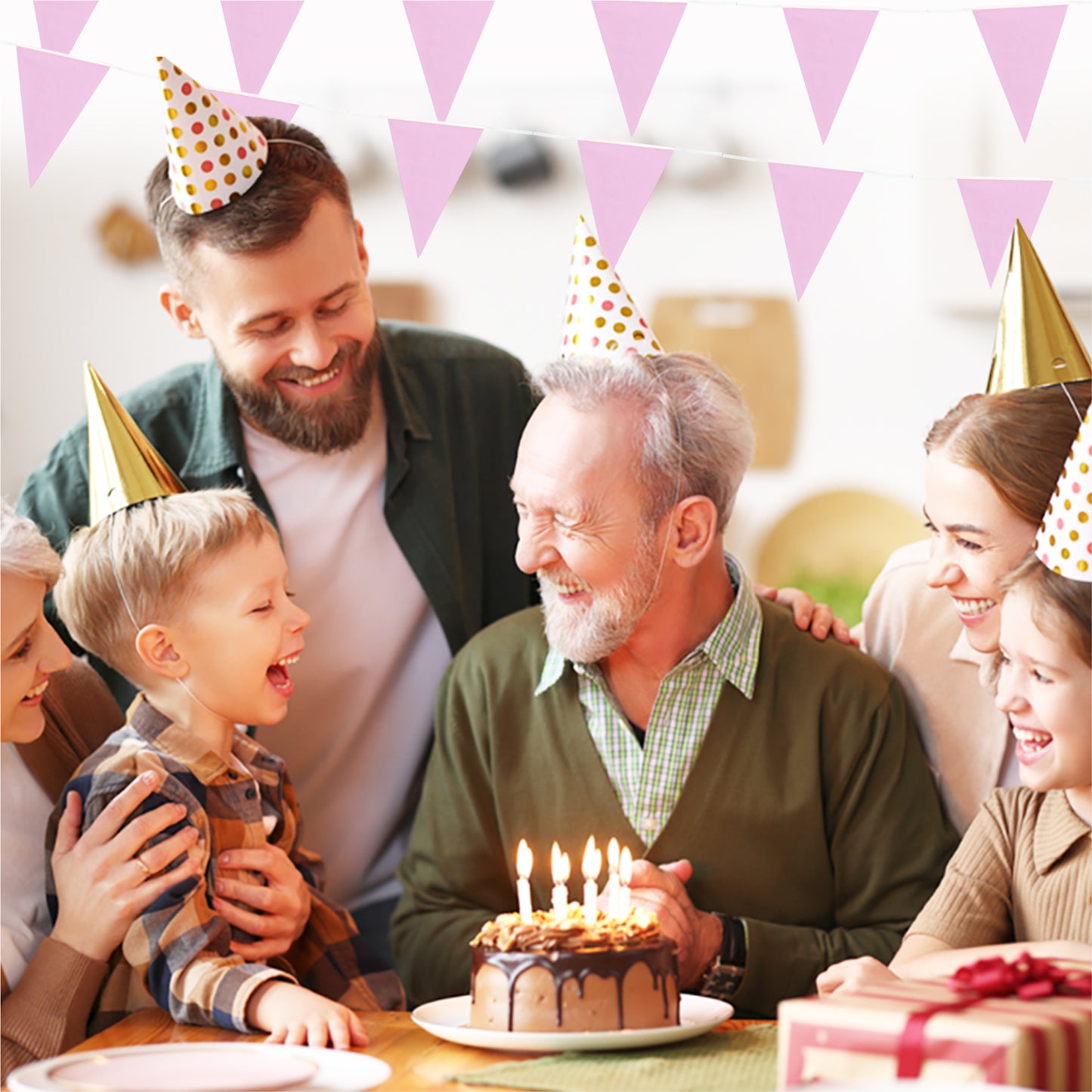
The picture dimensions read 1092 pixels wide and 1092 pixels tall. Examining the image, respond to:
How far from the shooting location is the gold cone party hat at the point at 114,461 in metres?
1.79

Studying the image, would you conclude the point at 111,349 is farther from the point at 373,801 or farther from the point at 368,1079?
the point at 368,1079

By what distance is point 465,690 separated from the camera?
78.0 inches

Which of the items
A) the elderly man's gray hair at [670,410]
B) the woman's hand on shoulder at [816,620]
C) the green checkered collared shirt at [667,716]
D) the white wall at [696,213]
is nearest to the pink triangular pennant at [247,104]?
the elderly man's gray hair at [670,410]

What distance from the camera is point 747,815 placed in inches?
72.5

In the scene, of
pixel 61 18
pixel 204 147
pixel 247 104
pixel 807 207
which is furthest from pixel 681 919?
pixel 61 18

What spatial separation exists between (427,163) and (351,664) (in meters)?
0.79

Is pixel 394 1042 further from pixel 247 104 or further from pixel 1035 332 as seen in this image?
pixel 247 104

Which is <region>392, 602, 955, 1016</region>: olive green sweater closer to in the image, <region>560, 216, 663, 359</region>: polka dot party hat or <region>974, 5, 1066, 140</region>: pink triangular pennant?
<region>560, 216, 663, 359</region>: polka dot party hat

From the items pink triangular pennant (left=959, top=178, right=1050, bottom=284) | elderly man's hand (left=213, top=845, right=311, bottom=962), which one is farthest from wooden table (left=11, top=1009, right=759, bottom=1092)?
pink triangular pennant (left=959, top=178, right=1050, bottom=284)

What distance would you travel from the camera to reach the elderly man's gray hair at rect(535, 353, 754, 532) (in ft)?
6.24

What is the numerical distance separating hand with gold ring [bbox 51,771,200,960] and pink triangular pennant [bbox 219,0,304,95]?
985 millimetres

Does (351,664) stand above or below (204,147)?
below

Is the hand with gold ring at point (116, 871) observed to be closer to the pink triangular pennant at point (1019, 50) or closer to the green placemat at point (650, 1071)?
the green placemat at point (650, 1071)

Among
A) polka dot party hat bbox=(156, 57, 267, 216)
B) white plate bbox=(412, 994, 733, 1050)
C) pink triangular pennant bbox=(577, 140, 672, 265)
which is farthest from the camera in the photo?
pink triangular pennant bbox=(577, 140, 672, 265)
